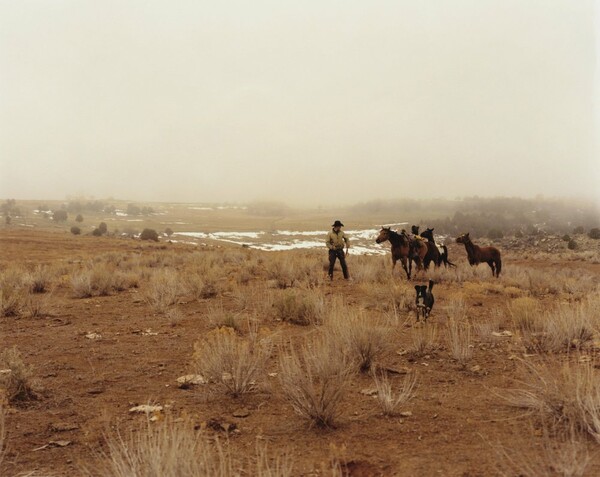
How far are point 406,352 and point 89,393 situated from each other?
4407 mm

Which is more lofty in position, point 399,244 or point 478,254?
point 399,244

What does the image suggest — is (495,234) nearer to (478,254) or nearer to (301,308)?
(478,254)

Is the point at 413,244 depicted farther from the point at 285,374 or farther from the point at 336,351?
the point at 285,374

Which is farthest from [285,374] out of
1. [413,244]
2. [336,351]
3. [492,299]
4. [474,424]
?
[413,244]

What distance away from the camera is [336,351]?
5414 mm

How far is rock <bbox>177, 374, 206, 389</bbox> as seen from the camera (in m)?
5.65

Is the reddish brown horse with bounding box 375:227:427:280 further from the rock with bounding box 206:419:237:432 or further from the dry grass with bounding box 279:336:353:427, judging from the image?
the rock with bounding box 206:419:237:432

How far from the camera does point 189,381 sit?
5.72 metres

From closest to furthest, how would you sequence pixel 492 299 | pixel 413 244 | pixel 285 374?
A: pixel 285 374
pixel 492 299
pixel 413 244

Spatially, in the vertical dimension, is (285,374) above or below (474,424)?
above

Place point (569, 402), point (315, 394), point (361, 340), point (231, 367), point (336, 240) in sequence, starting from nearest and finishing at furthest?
point (569, 402) < point (315, 394) < point (231, 367) < point (361, 340) < point (336, 240)

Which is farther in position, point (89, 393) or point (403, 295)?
point (403, 295)

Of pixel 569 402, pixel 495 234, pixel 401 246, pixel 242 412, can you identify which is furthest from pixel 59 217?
pixel 569 402

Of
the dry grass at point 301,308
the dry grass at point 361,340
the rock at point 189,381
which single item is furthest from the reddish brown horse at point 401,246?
the rock at point 189,381
